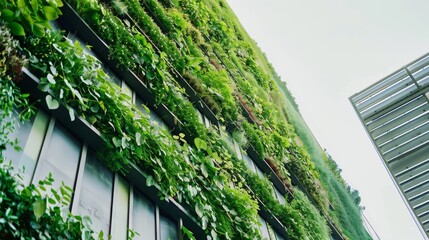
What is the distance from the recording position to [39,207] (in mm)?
2539

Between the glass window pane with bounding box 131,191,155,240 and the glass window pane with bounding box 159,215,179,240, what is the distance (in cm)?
15

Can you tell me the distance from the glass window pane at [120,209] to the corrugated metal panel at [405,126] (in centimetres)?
1192

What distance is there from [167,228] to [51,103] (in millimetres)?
1734

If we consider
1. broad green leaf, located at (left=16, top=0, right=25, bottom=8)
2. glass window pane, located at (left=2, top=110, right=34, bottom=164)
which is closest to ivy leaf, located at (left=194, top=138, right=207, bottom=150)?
glass window pane, located at (left=2, top=110, right=34, bottom=164)

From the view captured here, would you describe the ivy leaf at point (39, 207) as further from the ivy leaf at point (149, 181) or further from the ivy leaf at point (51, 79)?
the ivy leaf at point (149, 181)

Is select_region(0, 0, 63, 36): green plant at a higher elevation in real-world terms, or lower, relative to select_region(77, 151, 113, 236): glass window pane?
higher

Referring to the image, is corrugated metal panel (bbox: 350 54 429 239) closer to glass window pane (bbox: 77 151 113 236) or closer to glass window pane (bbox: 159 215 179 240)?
glass window pane (bbox: 159 215 179 240)

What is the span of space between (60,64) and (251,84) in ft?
24.6

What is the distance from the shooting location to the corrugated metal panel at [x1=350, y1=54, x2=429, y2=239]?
45.4ft

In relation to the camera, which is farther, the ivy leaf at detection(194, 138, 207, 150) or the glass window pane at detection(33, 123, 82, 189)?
the ivy leaf at detection(194, 138, 207, 150)

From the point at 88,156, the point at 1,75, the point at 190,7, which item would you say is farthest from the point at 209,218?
the point at 190,7

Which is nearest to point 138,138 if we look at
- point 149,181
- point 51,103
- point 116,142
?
point 116,142

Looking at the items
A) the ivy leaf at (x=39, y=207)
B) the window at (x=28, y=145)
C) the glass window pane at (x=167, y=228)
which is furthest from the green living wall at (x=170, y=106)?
the glass window pane at (x=167, y=228)

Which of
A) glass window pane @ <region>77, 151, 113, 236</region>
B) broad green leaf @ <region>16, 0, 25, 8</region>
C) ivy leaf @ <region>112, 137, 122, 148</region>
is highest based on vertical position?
broad green leaf @ <region>16, 0, 25, 8</region>
